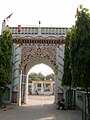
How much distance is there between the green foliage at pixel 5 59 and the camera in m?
18.5

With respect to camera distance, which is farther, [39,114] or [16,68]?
[16,68]

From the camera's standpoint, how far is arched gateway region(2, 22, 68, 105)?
22516 mm

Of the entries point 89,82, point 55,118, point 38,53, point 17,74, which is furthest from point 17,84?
point 89,82

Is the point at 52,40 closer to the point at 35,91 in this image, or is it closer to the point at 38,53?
the point at 38,53

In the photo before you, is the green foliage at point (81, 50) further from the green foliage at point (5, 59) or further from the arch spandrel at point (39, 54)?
the arch spandrel at point (39, 54)

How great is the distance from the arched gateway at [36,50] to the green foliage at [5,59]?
9.15 feet

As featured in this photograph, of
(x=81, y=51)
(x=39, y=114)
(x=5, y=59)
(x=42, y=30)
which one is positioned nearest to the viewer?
(x=81, y=51)

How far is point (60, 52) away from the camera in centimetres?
2266

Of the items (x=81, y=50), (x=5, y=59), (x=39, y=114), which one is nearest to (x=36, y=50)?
(x=5, y=59)

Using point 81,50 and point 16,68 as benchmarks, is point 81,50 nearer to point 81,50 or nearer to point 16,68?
point 81,50

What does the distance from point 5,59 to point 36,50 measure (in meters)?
4.34

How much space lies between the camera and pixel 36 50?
22.6 metres

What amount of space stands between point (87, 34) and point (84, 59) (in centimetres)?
111

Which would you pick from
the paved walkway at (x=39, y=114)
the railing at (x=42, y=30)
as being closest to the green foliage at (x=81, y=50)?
the paved walkway at (x=39, y=114)
